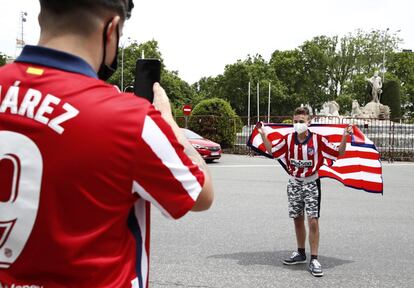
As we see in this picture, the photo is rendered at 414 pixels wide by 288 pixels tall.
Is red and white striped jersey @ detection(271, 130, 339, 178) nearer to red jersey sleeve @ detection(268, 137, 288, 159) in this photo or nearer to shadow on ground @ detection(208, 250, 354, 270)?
red jersey sleeve @ detection(268, 137, 288, 159)

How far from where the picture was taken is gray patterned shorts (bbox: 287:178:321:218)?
5.65 m

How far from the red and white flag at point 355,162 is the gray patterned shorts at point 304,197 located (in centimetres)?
93

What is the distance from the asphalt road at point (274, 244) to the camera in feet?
16.6

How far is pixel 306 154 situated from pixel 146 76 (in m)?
4.36

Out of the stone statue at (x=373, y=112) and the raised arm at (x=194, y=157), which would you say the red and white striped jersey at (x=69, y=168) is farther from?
the stone statue at (x=373, y=112)

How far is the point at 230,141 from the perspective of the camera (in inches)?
1002

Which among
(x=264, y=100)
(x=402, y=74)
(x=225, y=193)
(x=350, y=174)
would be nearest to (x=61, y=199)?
(x=350, y=174)

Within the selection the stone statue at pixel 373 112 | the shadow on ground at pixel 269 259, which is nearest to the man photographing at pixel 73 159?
the shadow on ground at pixel 269 259

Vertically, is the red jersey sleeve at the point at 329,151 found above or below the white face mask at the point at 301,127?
below

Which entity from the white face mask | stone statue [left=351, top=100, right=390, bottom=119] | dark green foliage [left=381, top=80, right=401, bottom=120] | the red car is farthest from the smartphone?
dark green foliage [left=381, top=80, right=401, bottom=120]

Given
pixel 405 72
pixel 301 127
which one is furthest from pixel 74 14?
pixel 405 72

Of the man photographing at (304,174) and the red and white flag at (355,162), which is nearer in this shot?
the man photographing at (304,174)

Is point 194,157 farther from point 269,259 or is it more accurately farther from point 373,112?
point 373,112

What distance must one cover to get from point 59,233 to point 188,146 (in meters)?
0.45
